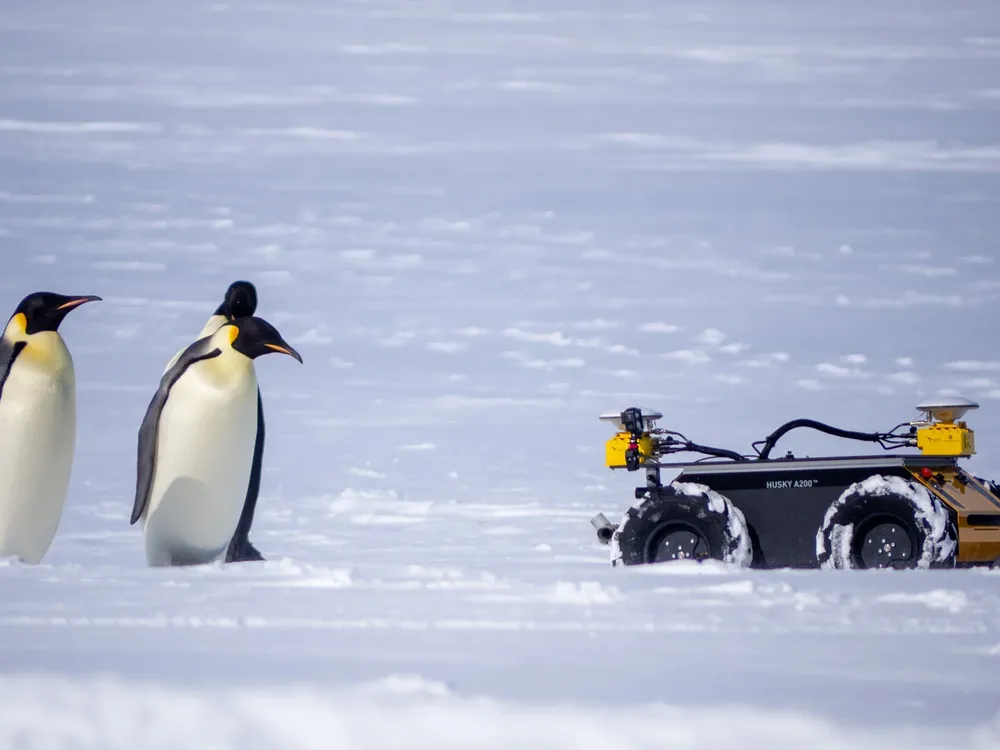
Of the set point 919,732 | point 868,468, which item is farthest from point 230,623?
point 868,468

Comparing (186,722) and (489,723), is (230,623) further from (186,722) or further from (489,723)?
(489,723)

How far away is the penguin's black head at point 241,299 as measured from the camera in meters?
7.27

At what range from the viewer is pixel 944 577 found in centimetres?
563

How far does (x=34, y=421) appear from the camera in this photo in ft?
23.4

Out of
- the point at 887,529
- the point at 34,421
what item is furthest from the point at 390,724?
the point at 34,421

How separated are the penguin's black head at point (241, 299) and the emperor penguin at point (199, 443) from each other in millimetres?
155

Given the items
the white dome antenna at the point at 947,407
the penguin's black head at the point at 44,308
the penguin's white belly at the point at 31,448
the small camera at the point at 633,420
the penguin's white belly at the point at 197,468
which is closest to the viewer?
the white dome antenna at the point at 947,407

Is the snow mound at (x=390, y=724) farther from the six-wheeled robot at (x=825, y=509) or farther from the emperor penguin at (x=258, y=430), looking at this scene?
the emperor penguin at (x=258, y=430)

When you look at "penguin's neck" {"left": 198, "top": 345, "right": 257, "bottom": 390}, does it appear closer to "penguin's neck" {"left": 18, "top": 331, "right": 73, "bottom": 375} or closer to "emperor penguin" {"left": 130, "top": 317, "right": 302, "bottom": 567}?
"emperor penguin" {"left": 130, "top": 317, "right": 302, "bottom": 567}

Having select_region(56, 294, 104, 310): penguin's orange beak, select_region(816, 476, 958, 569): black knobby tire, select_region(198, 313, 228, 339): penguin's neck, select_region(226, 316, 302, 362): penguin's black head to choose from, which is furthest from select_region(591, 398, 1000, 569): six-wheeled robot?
select_region(56, 294, 104, 310): penguin's orange beak

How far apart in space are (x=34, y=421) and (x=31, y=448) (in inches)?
5.2

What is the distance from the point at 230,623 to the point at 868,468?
9.00 feet

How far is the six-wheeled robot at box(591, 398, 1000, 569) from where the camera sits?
598 centimetres

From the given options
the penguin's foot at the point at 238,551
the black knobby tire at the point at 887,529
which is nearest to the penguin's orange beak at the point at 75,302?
the penguin's foot at the point at 238,551
